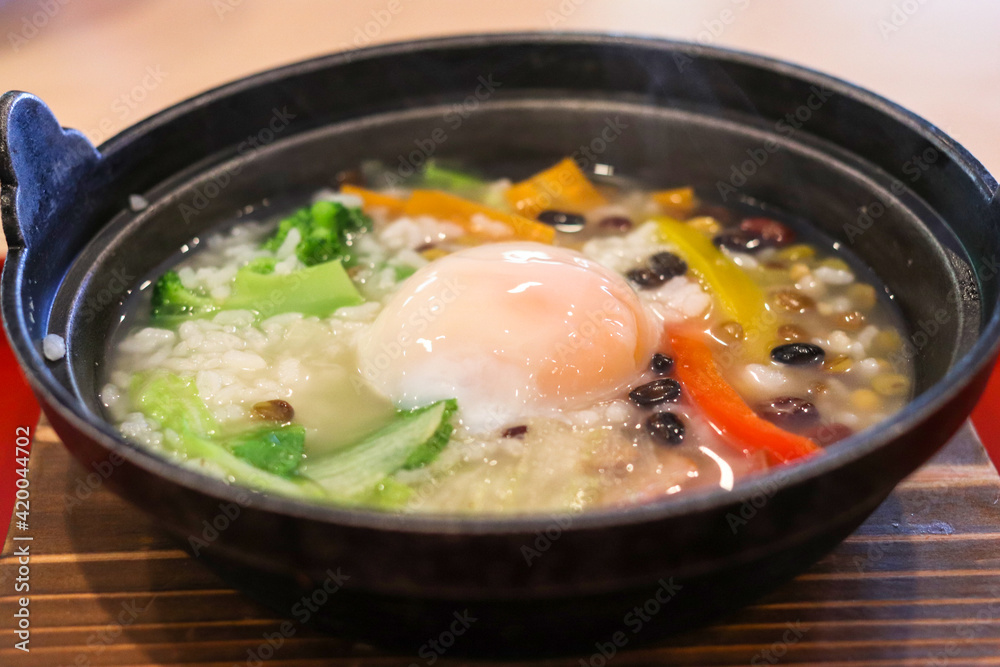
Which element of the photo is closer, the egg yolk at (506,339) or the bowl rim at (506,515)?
the bowl rim at (506,515)

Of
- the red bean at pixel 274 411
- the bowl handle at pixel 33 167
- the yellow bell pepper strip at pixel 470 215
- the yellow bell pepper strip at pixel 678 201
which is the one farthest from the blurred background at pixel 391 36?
the red bean at pixel 274 411

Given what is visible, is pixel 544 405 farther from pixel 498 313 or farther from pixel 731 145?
pixel 731 145

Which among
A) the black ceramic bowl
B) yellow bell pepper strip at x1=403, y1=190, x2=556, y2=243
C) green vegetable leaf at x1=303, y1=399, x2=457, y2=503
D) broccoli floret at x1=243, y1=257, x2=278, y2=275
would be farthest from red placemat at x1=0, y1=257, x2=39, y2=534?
yellow bell pepper strip at x1=403, y1=190, x2=556, y2=243

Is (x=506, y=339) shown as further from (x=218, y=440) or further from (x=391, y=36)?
(x=391, y=36)

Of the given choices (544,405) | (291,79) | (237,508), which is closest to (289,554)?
(237,508)

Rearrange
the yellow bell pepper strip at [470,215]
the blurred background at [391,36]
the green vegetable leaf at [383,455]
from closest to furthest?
the green vegetable leaf at [383,455]
the yellow bell pepper strip at [470,215]
the blurred background at [391,36]

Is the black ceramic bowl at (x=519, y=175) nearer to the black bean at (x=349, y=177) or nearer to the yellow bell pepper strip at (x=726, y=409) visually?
the black bean at (x=349, y=177)
